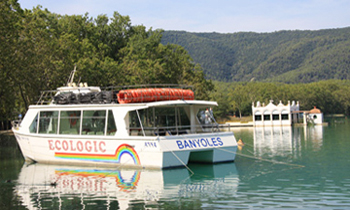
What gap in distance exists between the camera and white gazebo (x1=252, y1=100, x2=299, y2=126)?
90500mm

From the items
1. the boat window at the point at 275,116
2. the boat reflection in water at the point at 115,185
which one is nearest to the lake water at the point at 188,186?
the boat reflection in water at the point at 115,185

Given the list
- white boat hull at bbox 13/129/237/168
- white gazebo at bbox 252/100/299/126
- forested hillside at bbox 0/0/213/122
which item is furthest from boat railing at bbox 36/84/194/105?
white gazebo at bbox 252/100/299/126

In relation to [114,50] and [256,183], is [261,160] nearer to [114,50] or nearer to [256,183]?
[256,183]

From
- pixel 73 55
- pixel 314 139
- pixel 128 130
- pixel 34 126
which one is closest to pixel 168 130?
pixel 128 130

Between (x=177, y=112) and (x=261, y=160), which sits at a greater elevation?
(x=177, y=112)

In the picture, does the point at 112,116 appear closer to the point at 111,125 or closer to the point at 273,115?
the point at 111,125

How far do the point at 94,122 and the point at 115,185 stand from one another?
5.58 meters

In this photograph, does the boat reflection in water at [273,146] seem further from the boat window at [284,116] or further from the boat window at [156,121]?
the boat window at [284,116]

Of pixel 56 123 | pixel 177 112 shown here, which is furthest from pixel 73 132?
pixel 177 112

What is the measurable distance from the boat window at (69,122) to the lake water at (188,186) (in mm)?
1953

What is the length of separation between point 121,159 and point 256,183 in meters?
6.81

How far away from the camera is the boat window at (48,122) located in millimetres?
23891

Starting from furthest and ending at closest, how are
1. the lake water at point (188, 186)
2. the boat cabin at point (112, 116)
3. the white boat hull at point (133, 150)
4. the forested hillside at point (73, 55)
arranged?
1. the forested hillside at point (73, 55)
2. the boat cabin at point (112, 116)
3. the white boat hull at point (133, 150)
4. the lake water at point (188, 186)

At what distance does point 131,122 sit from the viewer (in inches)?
852
